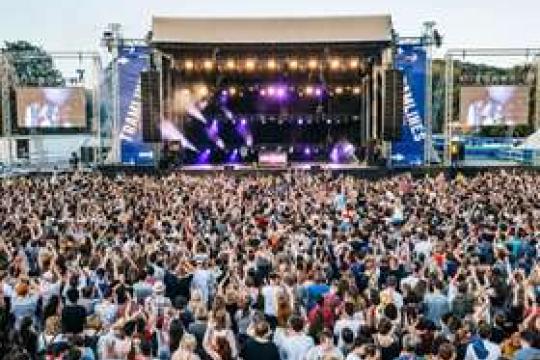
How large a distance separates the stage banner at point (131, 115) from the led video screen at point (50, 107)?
1.93 m

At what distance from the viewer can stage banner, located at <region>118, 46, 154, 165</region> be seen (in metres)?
29.1

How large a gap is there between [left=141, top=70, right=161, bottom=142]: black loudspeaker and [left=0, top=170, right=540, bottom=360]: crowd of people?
1054cm

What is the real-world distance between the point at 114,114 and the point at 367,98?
410 inches

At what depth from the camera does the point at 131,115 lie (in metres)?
29.3

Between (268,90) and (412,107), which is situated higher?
(268,90)

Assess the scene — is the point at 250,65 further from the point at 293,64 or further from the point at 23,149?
the point at 23,149

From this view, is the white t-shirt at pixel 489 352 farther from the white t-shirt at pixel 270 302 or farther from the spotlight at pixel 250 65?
the spotlight at pixel 250 65

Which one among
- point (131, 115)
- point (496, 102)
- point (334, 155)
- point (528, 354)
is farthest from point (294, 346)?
point (334, 155)

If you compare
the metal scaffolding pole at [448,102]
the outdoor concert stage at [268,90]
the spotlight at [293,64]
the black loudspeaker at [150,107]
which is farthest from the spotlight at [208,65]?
the metal scaffolding pole at [448,102]

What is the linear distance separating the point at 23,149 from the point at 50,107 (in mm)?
6277

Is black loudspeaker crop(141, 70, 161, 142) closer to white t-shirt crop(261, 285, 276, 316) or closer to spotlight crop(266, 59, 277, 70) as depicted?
spotlight crop(266, 59, 277, 70)

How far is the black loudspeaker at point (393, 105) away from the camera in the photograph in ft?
91.0

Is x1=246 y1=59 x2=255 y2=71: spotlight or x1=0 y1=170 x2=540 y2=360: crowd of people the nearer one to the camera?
x1=0 y1=170 x2=540 y2=360: crowd of people

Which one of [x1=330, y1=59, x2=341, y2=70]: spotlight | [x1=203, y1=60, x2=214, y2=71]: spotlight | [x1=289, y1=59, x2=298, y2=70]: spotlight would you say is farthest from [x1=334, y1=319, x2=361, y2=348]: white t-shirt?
[x1=203, y1=60, x2=214, y2=71]: spotlight
